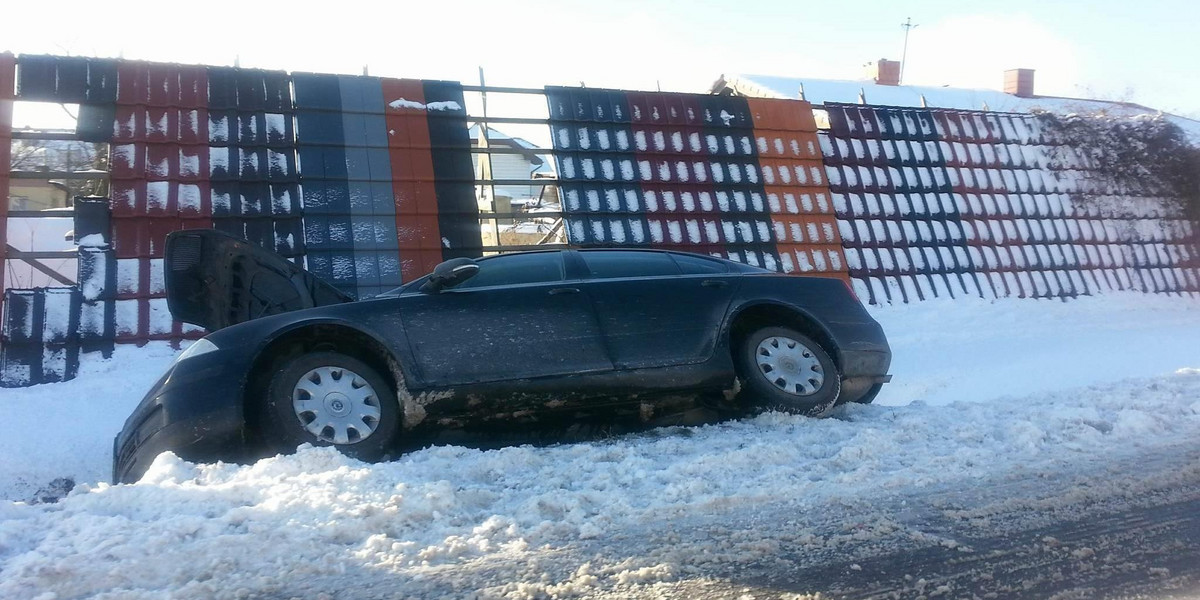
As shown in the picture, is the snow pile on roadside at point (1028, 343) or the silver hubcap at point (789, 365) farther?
the snow pile on roadside at point (1028, 343)

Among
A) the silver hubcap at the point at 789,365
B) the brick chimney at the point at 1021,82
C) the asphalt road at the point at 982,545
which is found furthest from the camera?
the brick chimney at the point at 1021,82

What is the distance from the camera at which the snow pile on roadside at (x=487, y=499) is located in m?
3.32

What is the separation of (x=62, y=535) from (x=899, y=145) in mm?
11318

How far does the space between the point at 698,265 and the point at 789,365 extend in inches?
38.1

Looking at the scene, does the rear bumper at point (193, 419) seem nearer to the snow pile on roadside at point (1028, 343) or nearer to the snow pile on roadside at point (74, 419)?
the snow pile on roadside at point (74, 419)

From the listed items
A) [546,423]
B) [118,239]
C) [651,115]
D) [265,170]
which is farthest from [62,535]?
[651,115]

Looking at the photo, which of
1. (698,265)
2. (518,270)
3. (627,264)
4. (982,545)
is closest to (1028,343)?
(698,265)

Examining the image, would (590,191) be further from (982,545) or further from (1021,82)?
(1021,82)

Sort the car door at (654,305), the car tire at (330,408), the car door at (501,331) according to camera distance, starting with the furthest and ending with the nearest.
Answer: the car door at (654,305) < the car door at (501,331) < the car tire at (330,408)

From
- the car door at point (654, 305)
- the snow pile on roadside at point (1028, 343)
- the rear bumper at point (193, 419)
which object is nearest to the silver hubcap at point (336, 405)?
the rear bumper at point (193, 419)

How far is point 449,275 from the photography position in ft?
18.6

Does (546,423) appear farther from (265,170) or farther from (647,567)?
(265,170)

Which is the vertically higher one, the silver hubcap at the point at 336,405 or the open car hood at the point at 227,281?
the open car hood at the point at 227,281

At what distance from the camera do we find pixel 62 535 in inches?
139
